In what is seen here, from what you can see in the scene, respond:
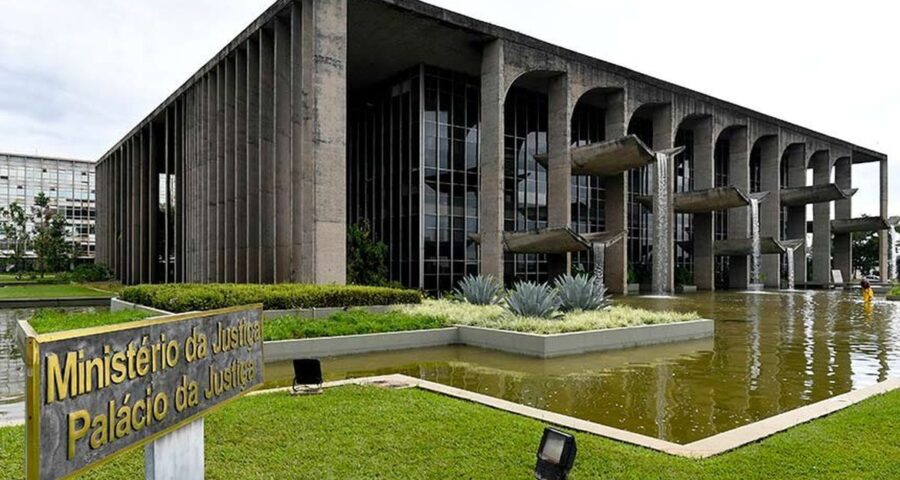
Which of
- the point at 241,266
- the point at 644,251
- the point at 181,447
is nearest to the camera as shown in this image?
the point at 181,447

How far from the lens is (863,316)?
75.6 feet

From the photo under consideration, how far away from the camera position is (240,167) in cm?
3069

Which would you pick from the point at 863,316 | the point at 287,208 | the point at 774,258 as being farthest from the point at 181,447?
the point at 774,258

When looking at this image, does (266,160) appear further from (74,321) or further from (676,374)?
(676,374)

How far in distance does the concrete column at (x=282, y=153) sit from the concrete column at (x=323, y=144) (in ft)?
5.47

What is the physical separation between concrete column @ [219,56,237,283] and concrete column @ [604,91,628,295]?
68.2 feet

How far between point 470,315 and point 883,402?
33.2 ft

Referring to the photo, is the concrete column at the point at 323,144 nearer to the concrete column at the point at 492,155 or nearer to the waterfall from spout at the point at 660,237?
the concrete column at the point at 492,155

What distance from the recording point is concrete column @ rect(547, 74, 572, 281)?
3256 cm

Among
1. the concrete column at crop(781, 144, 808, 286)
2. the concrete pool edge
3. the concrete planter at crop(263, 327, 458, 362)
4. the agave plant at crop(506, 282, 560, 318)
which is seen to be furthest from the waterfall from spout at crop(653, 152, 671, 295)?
the concrete pool edge

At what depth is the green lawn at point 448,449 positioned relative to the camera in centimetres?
554

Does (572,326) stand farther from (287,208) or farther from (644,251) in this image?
(644,251)

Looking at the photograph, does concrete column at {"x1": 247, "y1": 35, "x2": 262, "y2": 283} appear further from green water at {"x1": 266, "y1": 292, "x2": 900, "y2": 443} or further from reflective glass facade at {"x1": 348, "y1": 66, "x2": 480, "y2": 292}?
green water at {"x1": 266, "y1": 292, "x2": 900, "y2": 443}

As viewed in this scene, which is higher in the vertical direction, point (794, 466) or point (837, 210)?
point (837, 210)
